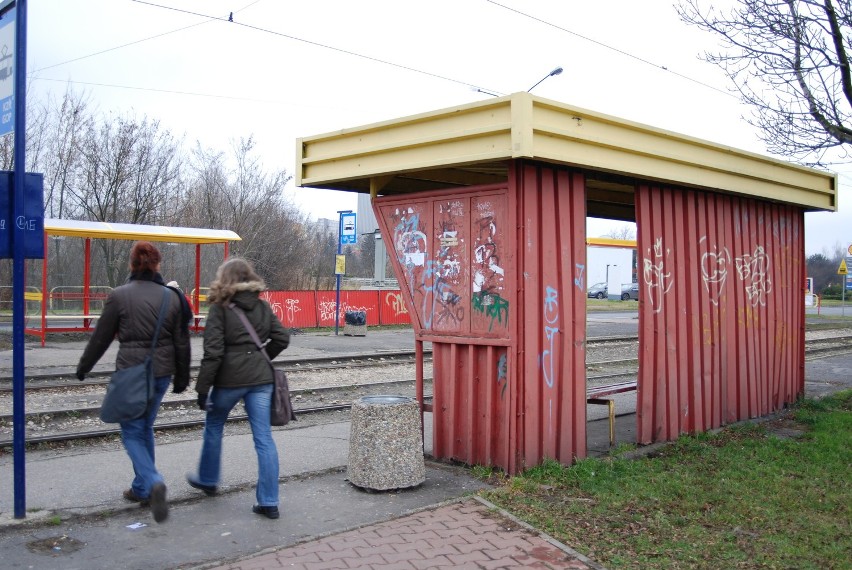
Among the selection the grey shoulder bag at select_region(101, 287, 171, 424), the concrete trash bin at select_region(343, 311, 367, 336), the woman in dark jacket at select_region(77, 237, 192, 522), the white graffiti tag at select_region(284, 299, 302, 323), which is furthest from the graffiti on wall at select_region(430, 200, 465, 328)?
the white graffiti tag at select_region(284, 299, 302, 323)

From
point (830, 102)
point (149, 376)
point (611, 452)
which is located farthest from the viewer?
point (830, 102)

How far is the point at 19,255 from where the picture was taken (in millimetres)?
4961

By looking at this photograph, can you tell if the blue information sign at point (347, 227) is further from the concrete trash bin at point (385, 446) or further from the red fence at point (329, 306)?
the concrete trash bin at point (385, 446)

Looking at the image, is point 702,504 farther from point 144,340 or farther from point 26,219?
point 26,219

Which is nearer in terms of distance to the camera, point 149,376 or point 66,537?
point 66,537

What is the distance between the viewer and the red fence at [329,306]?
79.2 ft

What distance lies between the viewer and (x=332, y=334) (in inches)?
892

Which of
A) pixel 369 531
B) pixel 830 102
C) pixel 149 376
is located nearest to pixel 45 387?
pixel 149 376

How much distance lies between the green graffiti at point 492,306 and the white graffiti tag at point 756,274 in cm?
397

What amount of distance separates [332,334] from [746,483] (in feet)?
56.3

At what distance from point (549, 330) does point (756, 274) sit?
4208mm

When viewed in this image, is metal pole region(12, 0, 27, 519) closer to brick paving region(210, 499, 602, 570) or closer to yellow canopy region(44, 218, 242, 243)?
brick paving region(210, 499, 602, 570)

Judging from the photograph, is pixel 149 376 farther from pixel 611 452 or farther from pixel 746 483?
pixel 746 483

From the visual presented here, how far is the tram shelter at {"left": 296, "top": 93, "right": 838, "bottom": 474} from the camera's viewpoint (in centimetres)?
624
